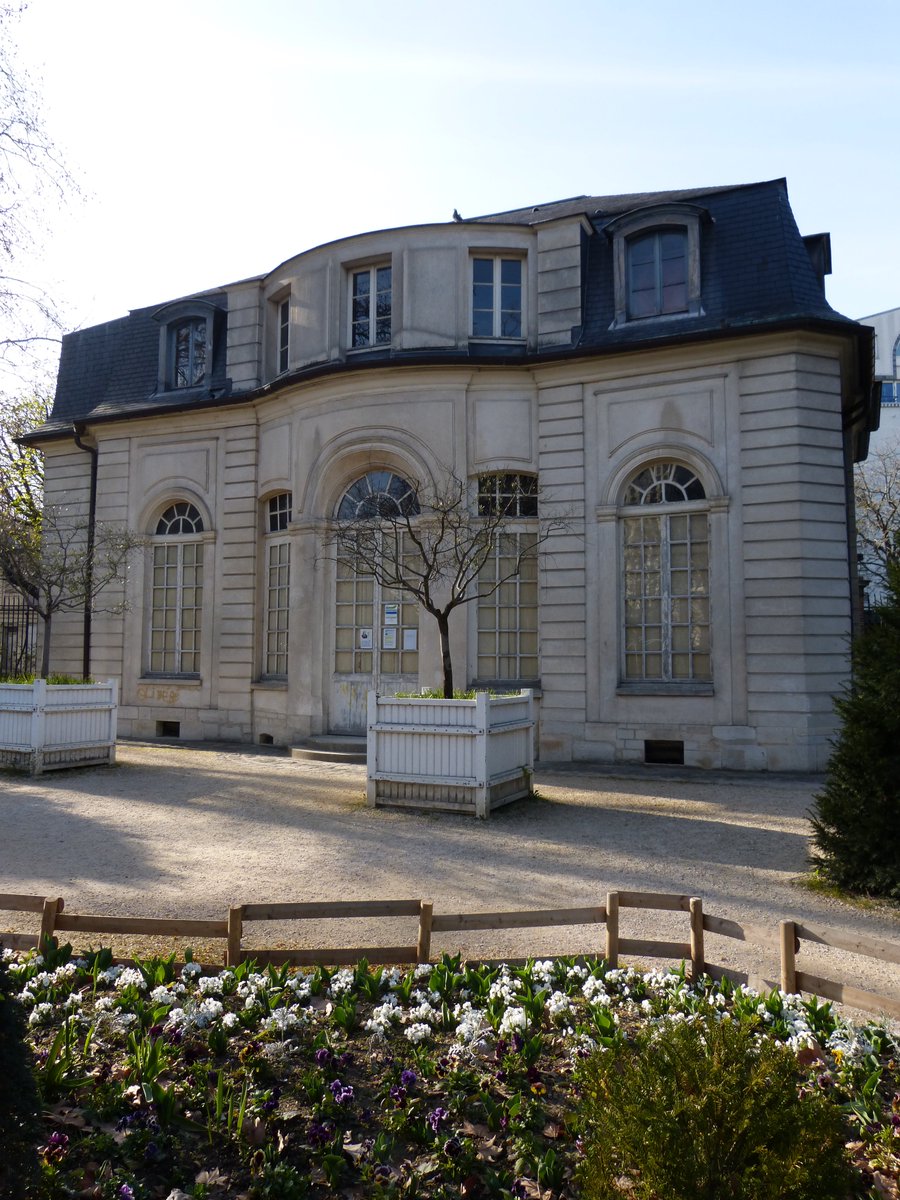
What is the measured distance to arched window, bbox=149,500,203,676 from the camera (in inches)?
621

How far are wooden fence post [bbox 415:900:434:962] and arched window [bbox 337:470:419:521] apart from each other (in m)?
9.11

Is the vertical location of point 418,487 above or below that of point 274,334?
below

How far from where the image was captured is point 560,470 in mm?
12992

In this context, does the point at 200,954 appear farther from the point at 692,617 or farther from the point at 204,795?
the point at 692,617

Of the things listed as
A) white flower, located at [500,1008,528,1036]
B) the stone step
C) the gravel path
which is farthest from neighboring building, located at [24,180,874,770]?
white flower, located at [500,1008,528,1036]

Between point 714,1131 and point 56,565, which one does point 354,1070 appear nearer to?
point 714,1131

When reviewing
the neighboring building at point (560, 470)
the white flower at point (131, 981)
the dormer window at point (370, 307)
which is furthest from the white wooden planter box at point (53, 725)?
the white flower at point (131, 981)

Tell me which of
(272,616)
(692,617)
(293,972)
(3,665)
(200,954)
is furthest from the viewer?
(3,665)

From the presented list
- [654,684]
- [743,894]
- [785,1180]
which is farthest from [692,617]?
[785,1180]

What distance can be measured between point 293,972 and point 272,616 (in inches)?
436

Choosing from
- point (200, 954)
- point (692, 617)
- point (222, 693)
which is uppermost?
point (692, 617)

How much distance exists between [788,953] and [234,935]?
8.16ft

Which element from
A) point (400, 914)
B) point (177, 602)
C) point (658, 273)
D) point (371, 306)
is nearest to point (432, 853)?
point (400, 914)

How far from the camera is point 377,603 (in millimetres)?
13625
